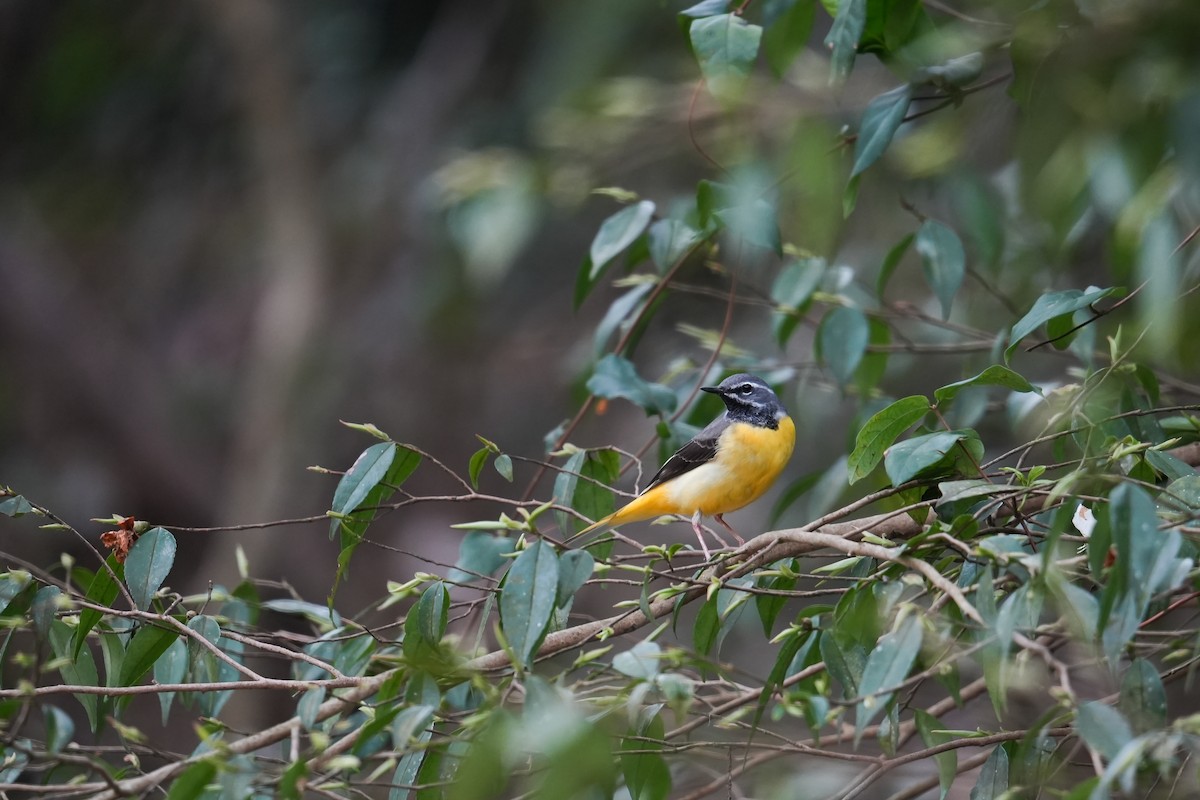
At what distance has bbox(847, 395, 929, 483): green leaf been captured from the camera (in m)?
2.41

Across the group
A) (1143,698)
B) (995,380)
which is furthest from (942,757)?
(995,380)

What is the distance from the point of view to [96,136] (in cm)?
908

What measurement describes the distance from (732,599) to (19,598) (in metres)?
1.51

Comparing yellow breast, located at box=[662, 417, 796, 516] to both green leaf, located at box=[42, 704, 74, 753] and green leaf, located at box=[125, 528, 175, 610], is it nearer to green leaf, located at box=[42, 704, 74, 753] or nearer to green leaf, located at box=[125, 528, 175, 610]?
green leaf, located at box=[125, 528, 175, 610]

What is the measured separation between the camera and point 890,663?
6.15ft

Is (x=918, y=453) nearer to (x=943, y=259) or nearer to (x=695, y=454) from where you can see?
(x=943, y=259)

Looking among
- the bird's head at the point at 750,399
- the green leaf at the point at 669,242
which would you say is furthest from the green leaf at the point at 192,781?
the bird's head at the point at 750,399

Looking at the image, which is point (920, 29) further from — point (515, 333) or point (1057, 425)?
point (515, 333)

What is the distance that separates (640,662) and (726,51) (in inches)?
55.8

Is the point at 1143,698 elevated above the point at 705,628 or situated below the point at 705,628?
above

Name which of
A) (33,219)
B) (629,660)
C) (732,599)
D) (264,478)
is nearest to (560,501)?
(732,599)

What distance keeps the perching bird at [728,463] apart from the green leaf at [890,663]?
7.64ft

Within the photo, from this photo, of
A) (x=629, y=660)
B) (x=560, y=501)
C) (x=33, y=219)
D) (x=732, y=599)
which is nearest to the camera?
(x=629, y=660)

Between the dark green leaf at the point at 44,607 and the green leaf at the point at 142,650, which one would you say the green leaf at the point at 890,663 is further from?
the dark green leaf at the point at 44,607
